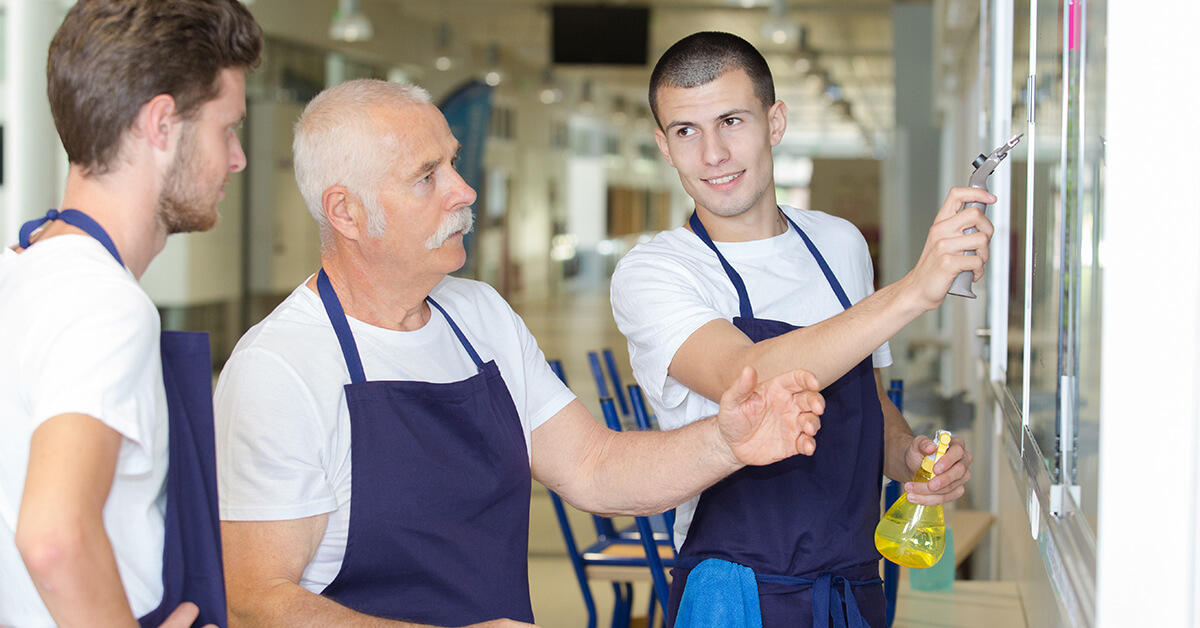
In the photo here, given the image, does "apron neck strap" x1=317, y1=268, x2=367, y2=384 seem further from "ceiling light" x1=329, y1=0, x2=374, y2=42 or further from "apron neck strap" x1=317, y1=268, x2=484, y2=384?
"ceiling light" x1=329, y1=0, x2=374, y2=42

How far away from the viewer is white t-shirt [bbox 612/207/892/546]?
178 centimetres

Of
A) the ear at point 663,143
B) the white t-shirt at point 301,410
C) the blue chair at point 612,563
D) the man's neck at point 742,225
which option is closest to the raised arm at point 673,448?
the white t-shirt at point 301,410

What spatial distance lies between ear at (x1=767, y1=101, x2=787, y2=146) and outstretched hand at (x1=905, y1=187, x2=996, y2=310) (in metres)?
0.58

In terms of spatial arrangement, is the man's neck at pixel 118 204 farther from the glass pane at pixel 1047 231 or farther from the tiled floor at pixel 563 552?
the tiled floor at pixel 563 552

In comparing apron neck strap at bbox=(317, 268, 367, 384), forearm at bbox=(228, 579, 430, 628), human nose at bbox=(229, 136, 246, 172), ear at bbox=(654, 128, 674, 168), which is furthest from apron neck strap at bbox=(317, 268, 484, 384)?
ear at bbox=(654, 128, 674, 168)

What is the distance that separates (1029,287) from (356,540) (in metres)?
1.24

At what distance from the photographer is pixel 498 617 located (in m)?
1.71

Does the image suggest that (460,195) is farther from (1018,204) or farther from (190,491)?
(1018,204)

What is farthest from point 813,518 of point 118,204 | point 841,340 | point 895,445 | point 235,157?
point 118,204

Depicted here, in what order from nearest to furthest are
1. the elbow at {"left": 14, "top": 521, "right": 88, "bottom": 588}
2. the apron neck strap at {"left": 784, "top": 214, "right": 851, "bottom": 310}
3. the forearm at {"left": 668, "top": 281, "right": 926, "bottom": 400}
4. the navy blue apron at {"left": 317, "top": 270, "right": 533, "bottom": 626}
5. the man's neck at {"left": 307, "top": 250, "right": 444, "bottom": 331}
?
the elbow at {"left": 14, "top": 521, "right": 88, "bottom": 588} → the forearm at {"left": 668, "top": 281, "right": 926, "bottom": 400} → the navy blue apron at {"left": 317, "top": 270, "right": 533, "bottom": 626} → the man's neck at {"left": 307, "top": 250, "right": 444, "bottom": 331} → the apron neck strap at {"left": 784, "top": 214, "right": 851, "bottom": 310}

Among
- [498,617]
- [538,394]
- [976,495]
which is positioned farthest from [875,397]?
[976,495]

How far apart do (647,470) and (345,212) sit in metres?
0.64

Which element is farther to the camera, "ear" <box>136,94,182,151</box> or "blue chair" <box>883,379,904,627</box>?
"blue chair" <box>883,379,904,627</box>

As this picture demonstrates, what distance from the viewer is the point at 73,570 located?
99 centimetres
